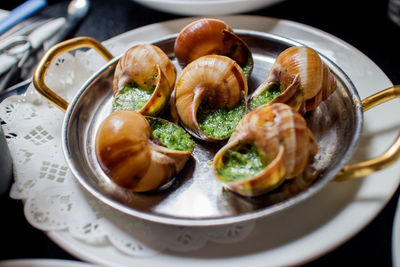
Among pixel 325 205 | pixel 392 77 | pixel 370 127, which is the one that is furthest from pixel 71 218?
pixel 392 77

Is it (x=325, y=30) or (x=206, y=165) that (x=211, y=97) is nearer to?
(x=206, y=165)

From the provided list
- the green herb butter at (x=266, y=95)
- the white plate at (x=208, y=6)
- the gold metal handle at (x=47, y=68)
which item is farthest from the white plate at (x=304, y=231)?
the white plate at (x=208, y=6)

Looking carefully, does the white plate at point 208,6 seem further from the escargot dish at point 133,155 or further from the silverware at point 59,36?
the escargot dish at point 133,155

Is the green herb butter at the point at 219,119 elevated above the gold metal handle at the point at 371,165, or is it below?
below

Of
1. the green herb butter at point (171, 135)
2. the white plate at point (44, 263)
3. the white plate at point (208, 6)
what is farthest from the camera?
the white plate at point (208, 6)

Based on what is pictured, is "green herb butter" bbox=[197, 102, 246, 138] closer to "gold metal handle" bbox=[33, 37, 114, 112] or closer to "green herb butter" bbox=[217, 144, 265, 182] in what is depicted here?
"green herb butter" bbox=[217, 144, 265, 182]
